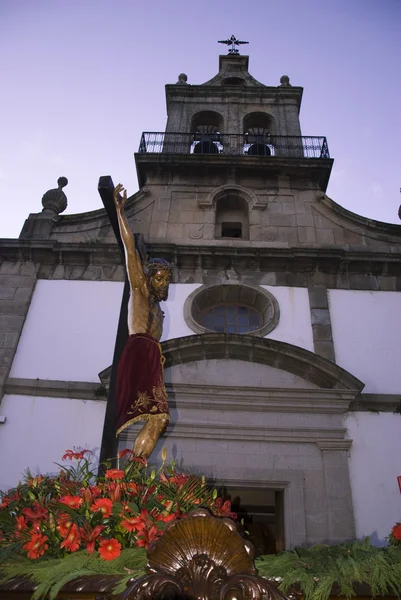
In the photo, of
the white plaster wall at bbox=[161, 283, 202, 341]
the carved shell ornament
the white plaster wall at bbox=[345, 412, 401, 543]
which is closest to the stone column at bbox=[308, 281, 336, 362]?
the white plaster wall at bbox=[345, 412, 401, 543]

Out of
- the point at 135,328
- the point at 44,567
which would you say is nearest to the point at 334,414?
the point at 135,328

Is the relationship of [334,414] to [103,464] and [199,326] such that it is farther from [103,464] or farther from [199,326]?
[103,464]

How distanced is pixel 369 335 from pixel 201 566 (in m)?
7.88

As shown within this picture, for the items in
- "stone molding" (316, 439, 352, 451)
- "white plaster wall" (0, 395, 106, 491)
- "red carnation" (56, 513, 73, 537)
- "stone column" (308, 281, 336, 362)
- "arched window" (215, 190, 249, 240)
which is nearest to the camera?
"red carnation" (56, 513, 73, 537)

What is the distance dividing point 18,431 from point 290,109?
12017 mm

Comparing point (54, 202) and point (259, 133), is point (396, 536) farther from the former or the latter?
point (259, 133)

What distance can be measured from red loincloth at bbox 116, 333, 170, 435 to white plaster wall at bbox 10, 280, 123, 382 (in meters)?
3.77

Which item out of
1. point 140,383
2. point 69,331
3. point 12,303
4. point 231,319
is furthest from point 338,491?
point 12,303

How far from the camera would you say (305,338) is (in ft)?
29.0

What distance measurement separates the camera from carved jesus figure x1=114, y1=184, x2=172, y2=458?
170 inches

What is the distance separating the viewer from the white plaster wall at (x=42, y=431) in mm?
7301

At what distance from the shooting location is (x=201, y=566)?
160 cm

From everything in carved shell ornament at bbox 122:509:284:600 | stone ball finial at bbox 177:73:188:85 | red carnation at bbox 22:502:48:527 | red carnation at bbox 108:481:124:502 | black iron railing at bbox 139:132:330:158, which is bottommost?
carved shell ornament at bbox 122:509:284:600

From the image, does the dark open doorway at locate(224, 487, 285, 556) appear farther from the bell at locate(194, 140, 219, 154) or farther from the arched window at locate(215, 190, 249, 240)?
the bell at locate(194, 140, 219, 154)
